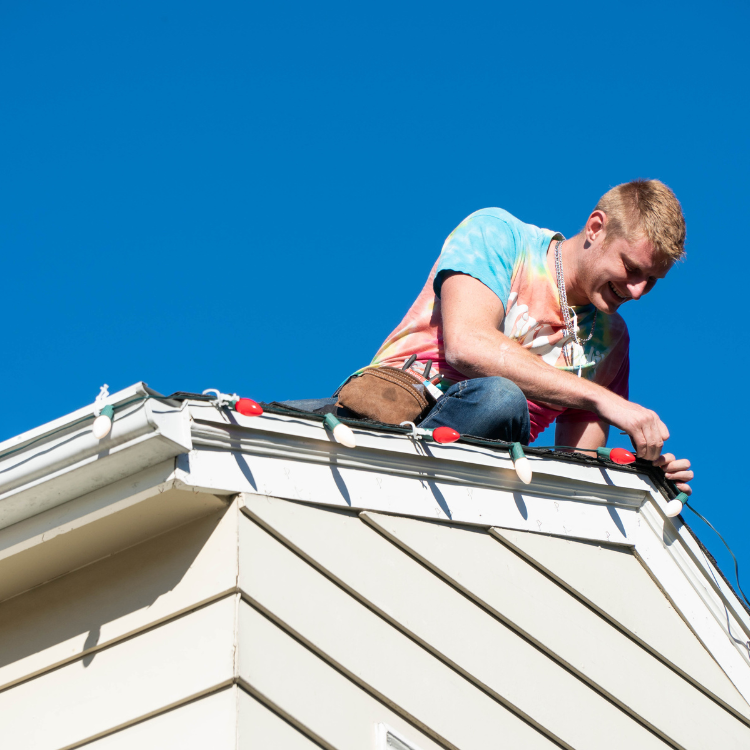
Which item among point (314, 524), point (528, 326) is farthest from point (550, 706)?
point (528, 326)

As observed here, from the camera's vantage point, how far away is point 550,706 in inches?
87.7

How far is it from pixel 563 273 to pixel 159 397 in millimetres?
1794

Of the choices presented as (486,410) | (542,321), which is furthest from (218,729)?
(542,321)

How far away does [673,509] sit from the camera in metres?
2.69

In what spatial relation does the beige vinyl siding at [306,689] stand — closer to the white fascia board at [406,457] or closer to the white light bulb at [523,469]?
the white fascia board at [406,457]

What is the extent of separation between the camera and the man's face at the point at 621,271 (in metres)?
3.17

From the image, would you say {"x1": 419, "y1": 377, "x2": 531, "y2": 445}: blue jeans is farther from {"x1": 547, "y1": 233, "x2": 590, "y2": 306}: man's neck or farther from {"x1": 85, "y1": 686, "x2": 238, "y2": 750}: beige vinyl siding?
{"x1": 85, "y1": 686, "x2": 238, "y2": 750}: beige vinyl siding

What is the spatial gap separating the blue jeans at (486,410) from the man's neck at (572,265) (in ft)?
2.42

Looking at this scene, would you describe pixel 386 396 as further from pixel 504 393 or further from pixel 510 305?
pixel 510 305

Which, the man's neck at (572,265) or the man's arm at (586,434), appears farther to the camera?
the man's arm at (586,434)

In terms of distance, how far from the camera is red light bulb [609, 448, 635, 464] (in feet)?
8.73

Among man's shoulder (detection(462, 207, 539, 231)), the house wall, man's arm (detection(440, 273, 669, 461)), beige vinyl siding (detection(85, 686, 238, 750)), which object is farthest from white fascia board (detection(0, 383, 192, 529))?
man's shoulder (detection(462, 207, 539, 231))

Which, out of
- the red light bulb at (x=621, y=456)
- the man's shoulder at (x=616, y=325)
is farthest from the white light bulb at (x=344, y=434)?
the man's shoulder at (x=616, y=325)

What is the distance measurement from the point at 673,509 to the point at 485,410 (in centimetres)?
58
